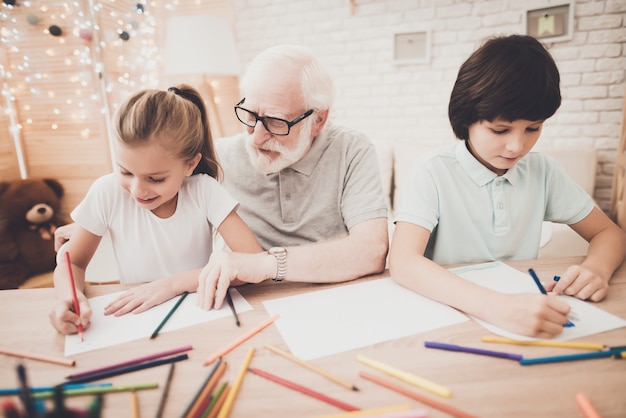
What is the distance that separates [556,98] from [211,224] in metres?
1.00

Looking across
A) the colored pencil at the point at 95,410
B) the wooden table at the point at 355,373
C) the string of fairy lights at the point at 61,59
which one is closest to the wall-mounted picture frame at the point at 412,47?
the string of fairy lights at the point at 61,59

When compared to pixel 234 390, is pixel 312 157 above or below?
above

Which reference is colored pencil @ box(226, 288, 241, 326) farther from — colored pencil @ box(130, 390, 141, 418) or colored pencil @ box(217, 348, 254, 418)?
colored pencil @ box(130, 390, 141, 418)

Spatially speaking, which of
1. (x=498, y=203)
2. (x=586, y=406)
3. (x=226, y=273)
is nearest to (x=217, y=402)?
(x=226, y=273)

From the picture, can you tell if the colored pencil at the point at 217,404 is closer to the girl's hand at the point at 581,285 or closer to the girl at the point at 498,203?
the girl at the point at 498,203

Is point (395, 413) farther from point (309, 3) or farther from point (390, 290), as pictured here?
point (309, 3)

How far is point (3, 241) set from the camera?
255 cm

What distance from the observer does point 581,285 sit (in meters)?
0.85

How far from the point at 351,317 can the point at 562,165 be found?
92.8 inches

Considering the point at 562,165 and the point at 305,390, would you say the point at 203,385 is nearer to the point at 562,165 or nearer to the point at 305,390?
the point at 305,390

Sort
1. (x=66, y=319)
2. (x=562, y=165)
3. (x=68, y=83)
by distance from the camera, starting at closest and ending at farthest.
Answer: (x=66, y=319)
(x=562, y=165)
(x=68, y=83)

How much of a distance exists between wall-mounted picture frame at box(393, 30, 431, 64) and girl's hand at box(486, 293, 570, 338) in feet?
8.67

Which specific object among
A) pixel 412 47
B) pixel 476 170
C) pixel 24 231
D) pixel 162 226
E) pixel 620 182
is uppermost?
pixel 412 47

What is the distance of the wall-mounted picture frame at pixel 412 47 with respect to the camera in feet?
9.78
